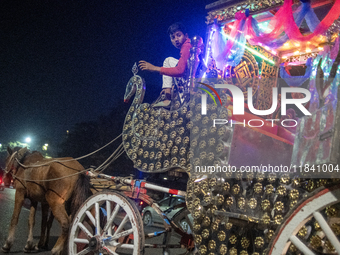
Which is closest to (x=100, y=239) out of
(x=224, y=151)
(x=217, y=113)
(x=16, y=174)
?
(x=224, y=151)

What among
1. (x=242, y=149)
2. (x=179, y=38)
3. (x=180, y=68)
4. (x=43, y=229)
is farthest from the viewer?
(x=43, y=229)

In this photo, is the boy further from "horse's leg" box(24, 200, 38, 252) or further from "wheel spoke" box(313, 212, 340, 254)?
"horse's leg" box(24, 200, 38, 252)

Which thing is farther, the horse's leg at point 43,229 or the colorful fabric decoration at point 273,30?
the horse's leg at point 43,229

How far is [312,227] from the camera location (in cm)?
184

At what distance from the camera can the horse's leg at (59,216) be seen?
12.8 ft

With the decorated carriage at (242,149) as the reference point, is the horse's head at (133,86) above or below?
above

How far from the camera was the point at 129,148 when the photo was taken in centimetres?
384

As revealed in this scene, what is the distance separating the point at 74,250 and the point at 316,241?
2.73 m

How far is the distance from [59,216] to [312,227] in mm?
3607

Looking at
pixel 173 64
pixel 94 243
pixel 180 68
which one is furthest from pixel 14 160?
pixel 180 68

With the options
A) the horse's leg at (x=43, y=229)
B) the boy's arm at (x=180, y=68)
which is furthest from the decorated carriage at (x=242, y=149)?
the horse's leg at (x=43, y=229)

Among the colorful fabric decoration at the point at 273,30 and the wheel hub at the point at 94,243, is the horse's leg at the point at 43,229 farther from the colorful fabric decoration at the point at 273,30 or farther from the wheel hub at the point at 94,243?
the colorful fabric decoration at the point at 273,30

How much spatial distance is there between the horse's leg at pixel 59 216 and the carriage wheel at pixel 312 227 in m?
3.23

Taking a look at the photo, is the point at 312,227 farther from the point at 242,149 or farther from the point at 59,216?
the point at 59,216
